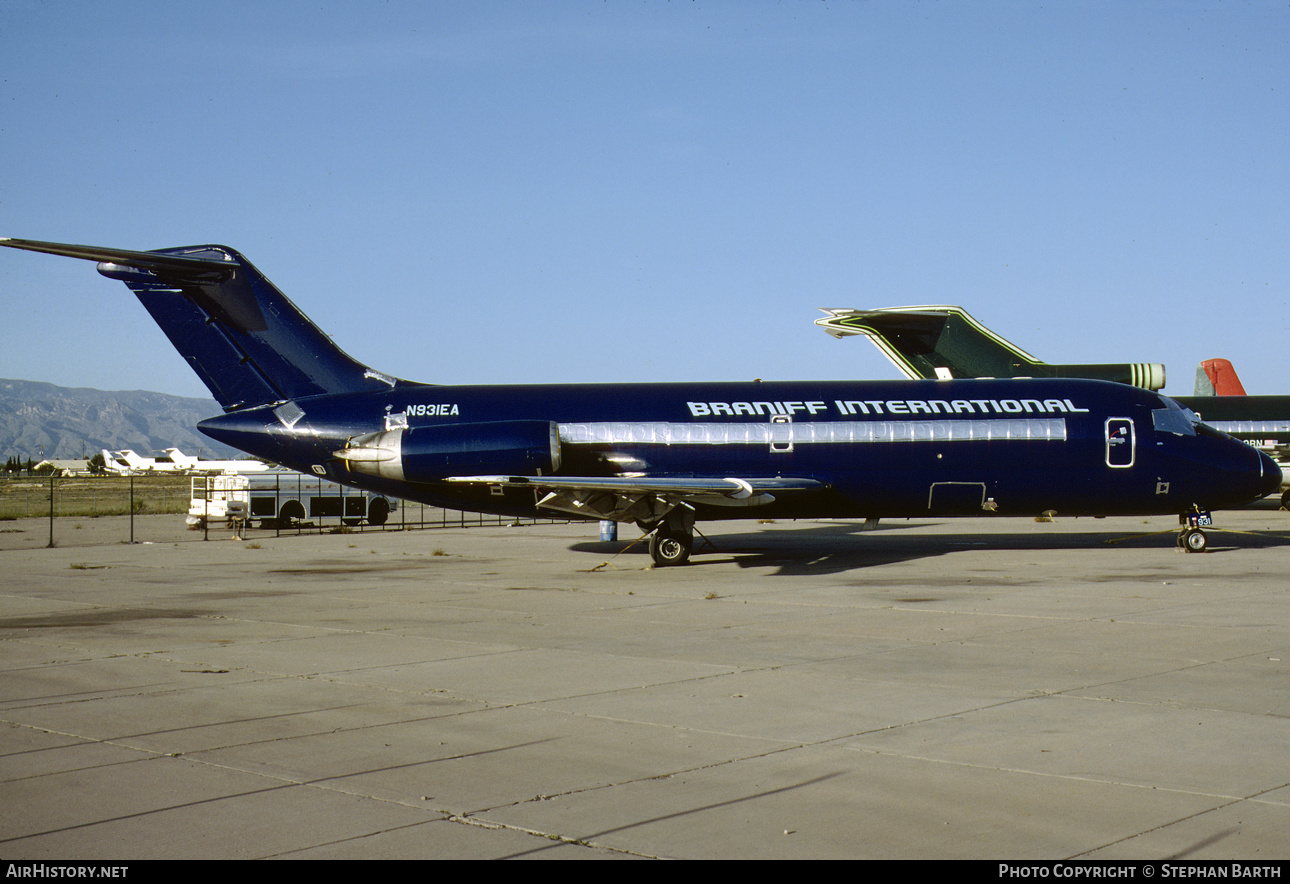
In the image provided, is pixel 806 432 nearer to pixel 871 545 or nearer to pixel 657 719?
pixel 871 545

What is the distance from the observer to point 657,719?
918cm

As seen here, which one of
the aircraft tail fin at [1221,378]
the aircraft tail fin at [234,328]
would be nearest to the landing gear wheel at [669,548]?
the aircraft tail fin at [234,328]

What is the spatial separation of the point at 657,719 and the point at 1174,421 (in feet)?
61.7

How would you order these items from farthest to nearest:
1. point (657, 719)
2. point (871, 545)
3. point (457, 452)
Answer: point (871, 545)
point (457, 452)
point (657, 719)

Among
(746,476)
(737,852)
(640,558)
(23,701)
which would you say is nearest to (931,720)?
(737,852)

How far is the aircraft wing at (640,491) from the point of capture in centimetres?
2164

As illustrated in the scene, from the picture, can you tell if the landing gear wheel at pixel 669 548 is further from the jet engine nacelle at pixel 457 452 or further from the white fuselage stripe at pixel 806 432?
the jet engine nacelle at pixel 457 452

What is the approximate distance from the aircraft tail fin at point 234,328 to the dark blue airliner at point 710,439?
43 mm

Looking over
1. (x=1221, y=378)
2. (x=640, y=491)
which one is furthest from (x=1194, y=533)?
(x=1221, y=378)

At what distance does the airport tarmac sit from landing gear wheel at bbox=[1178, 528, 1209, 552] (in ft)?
12.7

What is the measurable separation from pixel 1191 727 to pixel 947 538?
837 inches

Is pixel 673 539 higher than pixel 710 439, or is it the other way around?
pixel 710 439

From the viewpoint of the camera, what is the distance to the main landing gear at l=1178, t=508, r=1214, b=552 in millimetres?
23906

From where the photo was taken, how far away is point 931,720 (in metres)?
8.95
